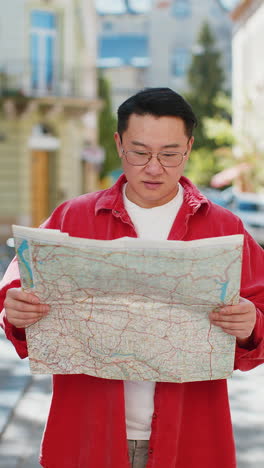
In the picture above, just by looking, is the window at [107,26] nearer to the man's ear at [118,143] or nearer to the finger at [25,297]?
the man's ear at [118,143]

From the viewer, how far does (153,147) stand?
2295 millimetres

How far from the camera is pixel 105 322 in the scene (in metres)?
2.21

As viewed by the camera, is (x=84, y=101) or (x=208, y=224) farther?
(x=84, y=101)

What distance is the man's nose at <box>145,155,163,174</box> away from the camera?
2.29 meters

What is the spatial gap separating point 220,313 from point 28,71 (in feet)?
76.9

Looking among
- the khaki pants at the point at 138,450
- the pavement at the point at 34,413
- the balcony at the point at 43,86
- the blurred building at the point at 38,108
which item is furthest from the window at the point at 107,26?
the khaki pants at the point at 138,450

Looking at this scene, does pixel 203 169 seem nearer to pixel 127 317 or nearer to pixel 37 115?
pixel 37 115

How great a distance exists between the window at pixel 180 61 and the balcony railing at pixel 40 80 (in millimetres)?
23902

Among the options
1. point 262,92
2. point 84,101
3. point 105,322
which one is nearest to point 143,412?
point 105,322

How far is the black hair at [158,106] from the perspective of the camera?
2.30 meters

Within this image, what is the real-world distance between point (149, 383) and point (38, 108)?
23.8 metres

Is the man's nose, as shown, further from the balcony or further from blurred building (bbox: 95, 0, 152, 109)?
blurred building (bbox: 95, 0, 152, 109)

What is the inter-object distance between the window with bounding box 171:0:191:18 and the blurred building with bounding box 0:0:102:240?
77.4 ft

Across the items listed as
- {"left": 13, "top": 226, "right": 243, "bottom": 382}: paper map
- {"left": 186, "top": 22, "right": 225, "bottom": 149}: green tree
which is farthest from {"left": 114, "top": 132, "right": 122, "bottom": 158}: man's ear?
{"left": 186, "top": 22, "right": 225, "bottom": 149}: green tree
